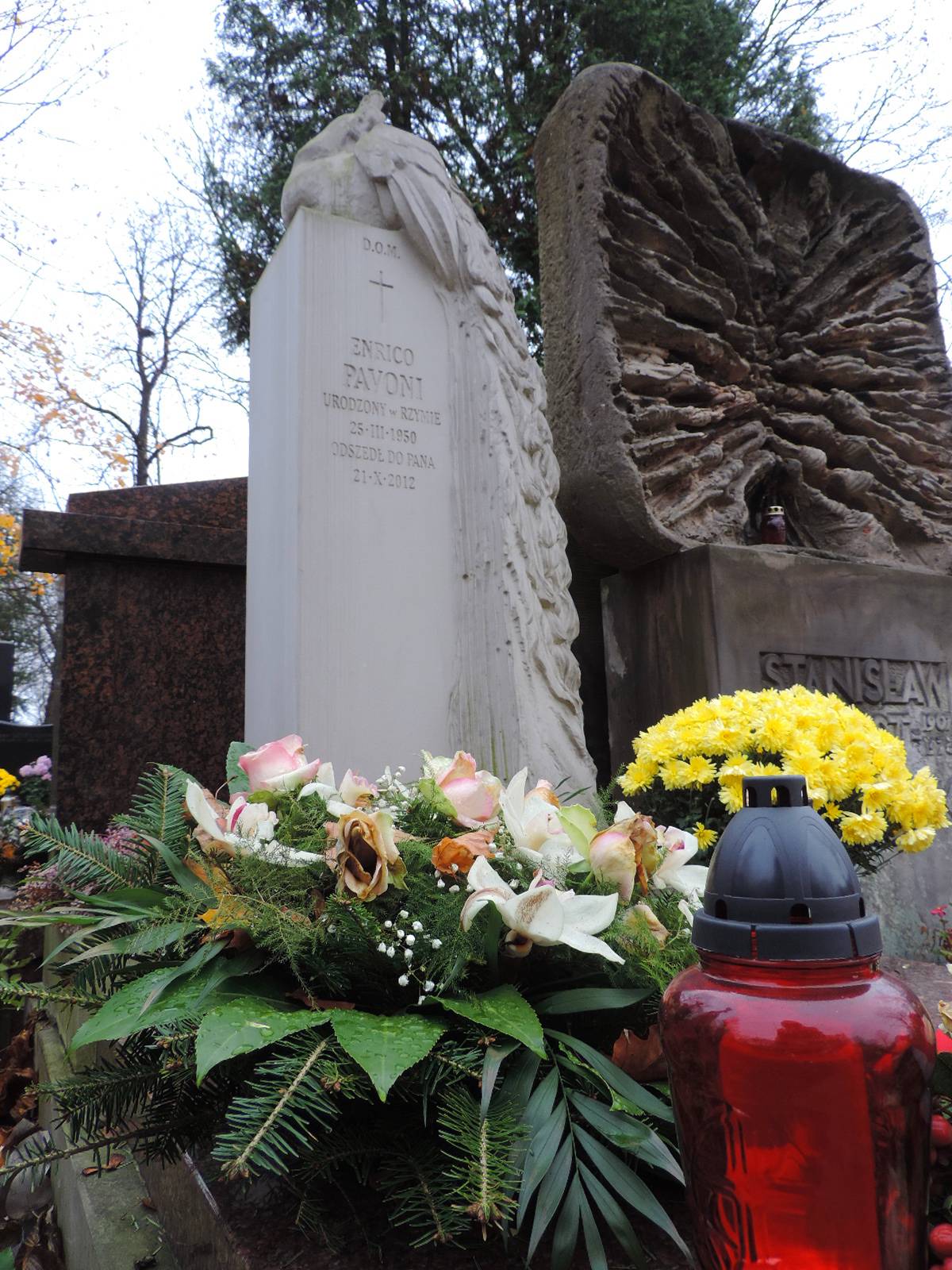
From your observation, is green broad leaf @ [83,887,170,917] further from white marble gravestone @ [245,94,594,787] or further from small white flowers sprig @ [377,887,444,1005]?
white marble gravestone @ [245,94,594,787]

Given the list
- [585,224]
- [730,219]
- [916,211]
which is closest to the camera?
[585,224]

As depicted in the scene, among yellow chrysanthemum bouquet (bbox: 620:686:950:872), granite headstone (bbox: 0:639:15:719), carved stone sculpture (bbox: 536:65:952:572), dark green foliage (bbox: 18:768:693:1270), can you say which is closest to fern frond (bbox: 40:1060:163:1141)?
dark green foliage (bbox: 18:768:693:1270)

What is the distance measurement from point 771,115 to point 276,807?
439 inches

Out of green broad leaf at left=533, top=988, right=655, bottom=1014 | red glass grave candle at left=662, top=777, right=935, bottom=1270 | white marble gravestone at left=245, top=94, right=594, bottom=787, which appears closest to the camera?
red glass grave candle at left=662, top=777, right=935, bottom=1270

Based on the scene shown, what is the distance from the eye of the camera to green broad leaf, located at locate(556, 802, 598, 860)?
1146 millimetres

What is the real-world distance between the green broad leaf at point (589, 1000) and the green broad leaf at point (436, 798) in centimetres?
28

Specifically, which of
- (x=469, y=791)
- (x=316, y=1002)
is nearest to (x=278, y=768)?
(x=469, y=791)

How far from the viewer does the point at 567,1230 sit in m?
0.80

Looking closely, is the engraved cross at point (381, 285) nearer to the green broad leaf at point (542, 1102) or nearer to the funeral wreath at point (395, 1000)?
the funeral wreath at point (395, 1000)

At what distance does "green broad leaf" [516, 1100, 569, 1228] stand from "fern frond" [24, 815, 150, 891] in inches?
25.1

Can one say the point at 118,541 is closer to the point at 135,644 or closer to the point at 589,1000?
the point at 135,644

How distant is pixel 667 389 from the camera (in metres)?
4.23

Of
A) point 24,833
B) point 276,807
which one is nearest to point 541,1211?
point 276,807

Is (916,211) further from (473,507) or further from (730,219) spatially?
(473,507)
